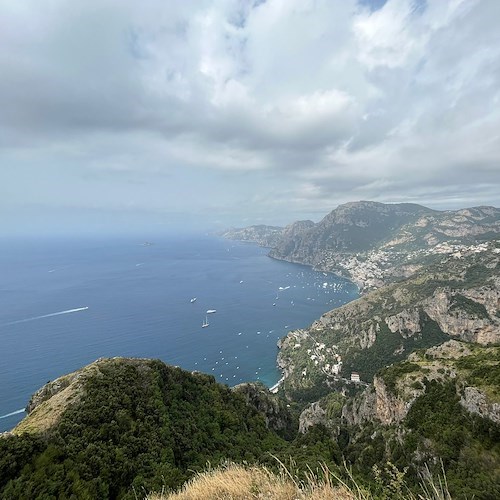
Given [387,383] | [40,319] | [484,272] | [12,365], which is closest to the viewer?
[387,383]

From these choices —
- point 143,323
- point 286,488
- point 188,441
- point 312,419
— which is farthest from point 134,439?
point 143,323

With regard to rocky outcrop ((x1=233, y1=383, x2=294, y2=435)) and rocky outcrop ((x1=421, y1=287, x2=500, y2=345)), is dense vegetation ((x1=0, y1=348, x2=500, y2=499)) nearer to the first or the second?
rocky outcrop ((x1=233, y1=383, x2=294, y2=435))

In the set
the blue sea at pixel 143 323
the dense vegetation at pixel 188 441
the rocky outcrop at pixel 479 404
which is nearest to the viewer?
the dense vegetation at pixel 188 441

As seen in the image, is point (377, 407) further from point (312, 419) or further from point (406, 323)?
point (406, 323)

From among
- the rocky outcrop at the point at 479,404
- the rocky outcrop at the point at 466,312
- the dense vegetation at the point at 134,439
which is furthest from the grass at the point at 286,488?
the rocky outcrop at the point at 466,312

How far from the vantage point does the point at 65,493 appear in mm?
15656

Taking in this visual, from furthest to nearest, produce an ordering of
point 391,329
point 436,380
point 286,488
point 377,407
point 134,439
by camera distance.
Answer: point 391,329
point 377,407
point 436,380
point 134,439
point 286,488

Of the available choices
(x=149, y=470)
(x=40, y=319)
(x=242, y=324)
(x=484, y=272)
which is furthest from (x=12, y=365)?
(x=484, y=272)

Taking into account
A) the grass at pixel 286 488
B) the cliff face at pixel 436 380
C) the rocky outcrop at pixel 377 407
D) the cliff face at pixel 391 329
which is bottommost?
the cliff face at pixel 391 329

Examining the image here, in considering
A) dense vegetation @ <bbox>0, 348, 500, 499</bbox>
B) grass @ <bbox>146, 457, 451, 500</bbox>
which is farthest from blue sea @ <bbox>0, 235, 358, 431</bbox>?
grass @ <bbox>146, 457, 451, 500</bbox>

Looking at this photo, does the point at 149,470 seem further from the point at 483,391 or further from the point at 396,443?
the point at 483,391

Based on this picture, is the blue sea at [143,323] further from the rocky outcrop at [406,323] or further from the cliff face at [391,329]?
the rocky outcrop at [406,323]

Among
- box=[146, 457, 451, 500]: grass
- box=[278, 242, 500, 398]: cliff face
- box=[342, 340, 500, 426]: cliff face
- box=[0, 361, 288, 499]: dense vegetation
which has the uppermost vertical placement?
box=[146, 457, 451, 500]: grass

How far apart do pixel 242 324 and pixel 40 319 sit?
239 ft
